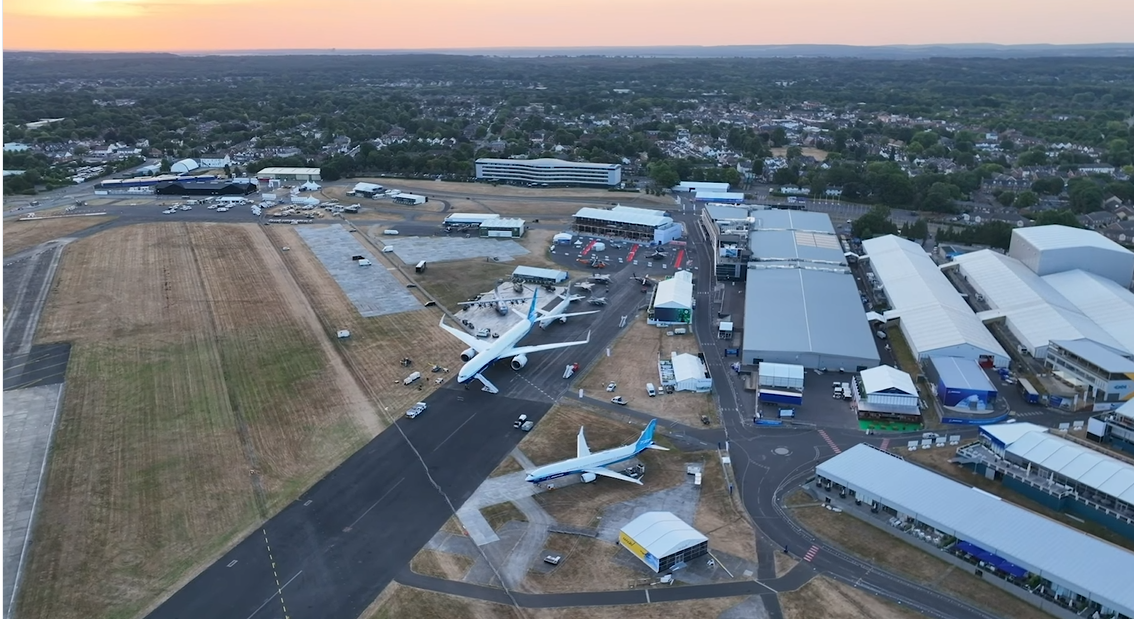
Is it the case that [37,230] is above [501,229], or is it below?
above

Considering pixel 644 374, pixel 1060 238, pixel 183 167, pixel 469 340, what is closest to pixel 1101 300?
pixel 1060 238

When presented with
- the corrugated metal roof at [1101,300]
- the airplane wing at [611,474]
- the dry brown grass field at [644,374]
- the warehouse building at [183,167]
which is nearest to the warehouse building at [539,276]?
the dry brown grass field at [644,374]

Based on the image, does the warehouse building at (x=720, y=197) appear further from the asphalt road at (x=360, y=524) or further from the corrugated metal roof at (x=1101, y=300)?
the asphalt road at (x=360, y=524)

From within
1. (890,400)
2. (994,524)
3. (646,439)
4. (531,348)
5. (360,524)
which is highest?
(531,348)

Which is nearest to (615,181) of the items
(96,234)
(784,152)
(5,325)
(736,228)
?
(736,228)

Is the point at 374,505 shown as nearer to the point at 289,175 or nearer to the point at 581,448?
the point at 581,448

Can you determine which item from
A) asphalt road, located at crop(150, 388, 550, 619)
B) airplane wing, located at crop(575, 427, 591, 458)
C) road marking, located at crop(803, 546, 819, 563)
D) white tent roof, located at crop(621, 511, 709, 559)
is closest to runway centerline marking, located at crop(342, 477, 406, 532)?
asphalt road, located at crop(150, 388, 550, 619)
